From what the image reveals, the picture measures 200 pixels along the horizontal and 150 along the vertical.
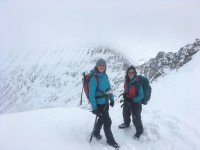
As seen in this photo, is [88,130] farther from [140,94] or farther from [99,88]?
[140,94]

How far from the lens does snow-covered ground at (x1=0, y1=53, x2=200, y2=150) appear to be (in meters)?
9.46

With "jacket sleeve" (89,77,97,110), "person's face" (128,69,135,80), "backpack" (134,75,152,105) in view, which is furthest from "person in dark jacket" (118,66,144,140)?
"jacket sleeve" (89,77,97,110)

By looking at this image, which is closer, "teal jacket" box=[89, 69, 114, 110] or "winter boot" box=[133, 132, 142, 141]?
"teal jacket" box=[89, 69, 114, 110]

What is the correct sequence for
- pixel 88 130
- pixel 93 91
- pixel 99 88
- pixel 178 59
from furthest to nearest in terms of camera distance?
pixel 178 59 → pixel 88 130 → pixel 99 88 → pixel 93 91

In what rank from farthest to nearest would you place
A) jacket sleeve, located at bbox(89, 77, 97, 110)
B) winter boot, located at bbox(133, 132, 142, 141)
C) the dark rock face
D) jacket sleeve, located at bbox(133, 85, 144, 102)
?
1. the dark rock face
2. winter boot, located at bbox(133, 132, 142, 141)
3. jacket sleeve, located at bbox(133, 85, 144, 102)
4. jacket sleeve, located at bbox(89, 77, 97, 110)

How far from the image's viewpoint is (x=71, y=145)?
9617mm

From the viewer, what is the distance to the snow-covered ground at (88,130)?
31.0 ft

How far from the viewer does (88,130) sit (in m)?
11.1

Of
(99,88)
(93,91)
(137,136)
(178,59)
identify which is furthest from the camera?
(178,59)

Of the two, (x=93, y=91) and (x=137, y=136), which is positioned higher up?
(x=93, y=91)

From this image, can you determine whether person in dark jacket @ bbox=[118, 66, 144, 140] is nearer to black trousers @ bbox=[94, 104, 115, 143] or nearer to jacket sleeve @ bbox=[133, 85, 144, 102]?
jacket sleeve @ bbox=[133, 85, 144, 102]

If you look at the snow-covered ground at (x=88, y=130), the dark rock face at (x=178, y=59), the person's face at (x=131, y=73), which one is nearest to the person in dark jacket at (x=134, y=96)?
the person's face at (x=131, y=73)

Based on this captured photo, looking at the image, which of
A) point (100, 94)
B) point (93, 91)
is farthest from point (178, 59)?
point (93, 91)

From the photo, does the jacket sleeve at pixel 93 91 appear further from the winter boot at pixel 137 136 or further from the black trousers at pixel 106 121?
the winter boot at pixel 137 136
